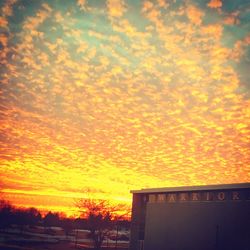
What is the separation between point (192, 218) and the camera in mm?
33844

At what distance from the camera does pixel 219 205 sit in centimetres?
3175

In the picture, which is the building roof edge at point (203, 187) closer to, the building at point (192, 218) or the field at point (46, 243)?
the building at point (192, 218)

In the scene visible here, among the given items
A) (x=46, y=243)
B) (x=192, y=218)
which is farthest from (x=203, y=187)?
(x=46, y=243)

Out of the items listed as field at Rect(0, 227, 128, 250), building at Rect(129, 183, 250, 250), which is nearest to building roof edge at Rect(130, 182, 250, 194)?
building at Rect(129, 183, 250, 250)

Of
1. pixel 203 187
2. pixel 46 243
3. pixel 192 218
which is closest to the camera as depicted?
pixel 203 187

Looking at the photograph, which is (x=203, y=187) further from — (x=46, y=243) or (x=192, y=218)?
(x=46, y=243)

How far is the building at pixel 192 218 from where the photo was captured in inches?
1183

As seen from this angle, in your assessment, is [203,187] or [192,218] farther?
[192,218]

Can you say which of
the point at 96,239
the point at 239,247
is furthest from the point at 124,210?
the point at 239,247

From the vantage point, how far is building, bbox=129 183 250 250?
98.6ft

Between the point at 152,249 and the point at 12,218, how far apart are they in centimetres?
7769

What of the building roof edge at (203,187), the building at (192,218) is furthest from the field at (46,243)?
the building roof edge at (203,187)

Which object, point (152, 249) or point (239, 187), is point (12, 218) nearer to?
point (152, 249)

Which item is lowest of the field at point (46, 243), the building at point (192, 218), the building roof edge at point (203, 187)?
the field at point (46, 243)
